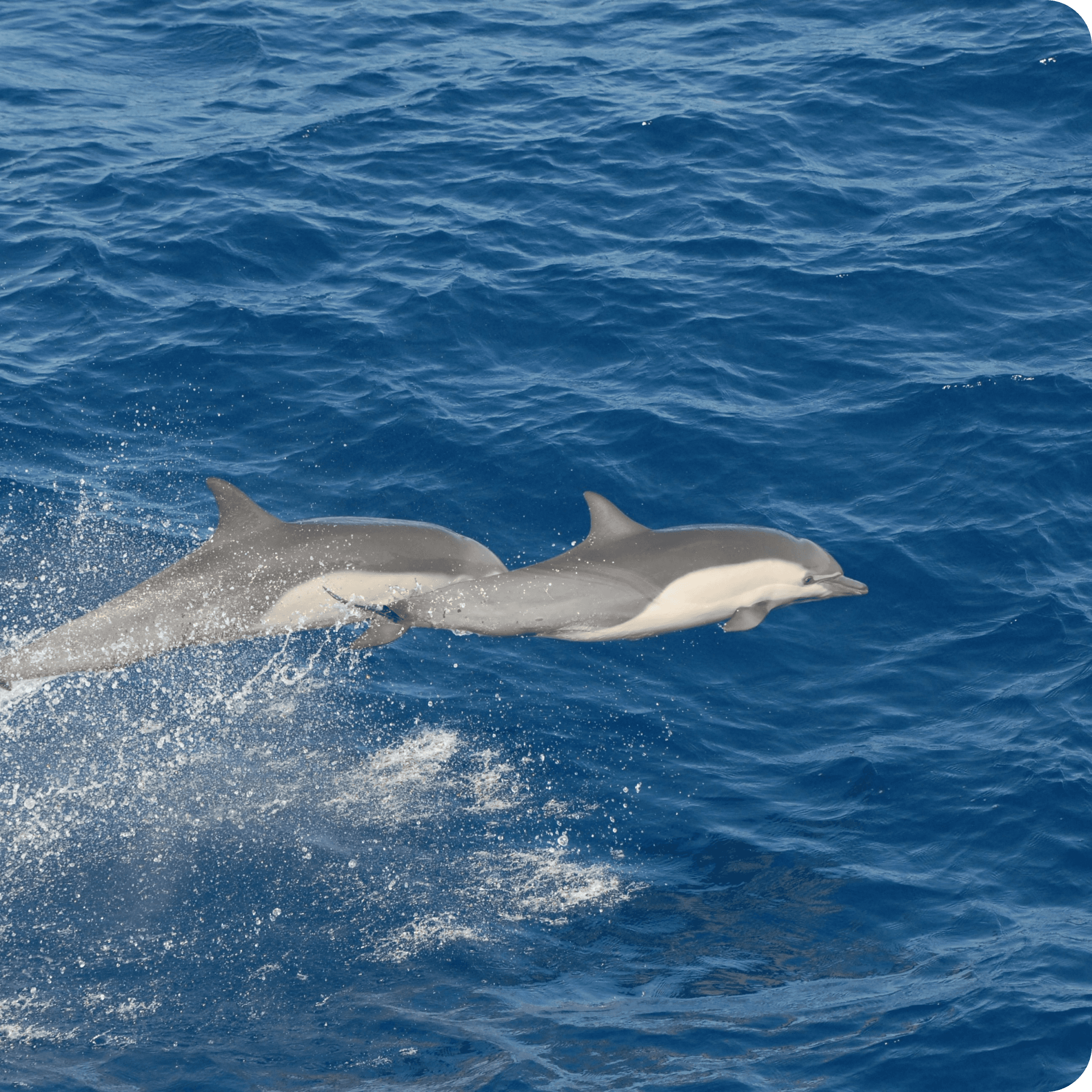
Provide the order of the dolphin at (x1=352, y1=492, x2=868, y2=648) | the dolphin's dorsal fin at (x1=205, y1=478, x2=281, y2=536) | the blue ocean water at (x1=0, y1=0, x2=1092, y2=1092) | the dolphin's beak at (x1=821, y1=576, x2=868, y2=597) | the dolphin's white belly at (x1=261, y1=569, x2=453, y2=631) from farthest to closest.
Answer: the dolphin's beak at (x1=821, y1=576, x2=868, y2=597), the dolphin's dorsal fin at (x1=205, y1=478, x2=281, y2=536), the dolphin's white belly at (x1=261, y1=569, x2=453, y2=631), the blue ocean water at (x1=0, y1=0, x2=1092, y2=1092), the dolphin at (x1=352, y1=492, x2=868, y2=648)

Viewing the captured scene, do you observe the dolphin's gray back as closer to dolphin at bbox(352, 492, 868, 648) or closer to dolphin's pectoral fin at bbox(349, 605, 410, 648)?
dolphin at bbox(352, 492, 868, 648)

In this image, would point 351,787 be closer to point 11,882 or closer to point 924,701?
point 11,882

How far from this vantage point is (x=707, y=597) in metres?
15.2

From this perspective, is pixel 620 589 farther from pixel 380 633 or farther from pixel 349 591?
pixel 349 591

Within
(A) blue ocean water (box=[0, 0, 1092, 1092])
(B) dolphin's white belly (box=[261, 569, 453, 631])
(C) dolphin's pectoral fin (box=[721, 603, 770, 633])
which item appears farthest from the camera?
(C) dolphin's pectoral fin (box=[721, 603, 770, 633])

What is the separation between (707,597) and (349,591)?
3.70m

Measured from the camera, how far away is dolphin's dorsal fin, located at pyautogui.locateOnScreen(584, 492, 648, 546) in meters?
15.1

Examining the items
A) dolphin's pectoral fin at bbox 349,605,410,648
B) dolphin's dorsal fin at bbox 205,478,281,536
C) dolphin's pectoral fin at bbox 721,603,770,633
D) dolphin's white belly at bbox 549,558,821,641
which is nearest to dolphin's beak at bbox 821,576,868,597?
dolphin's white belly at bbox 549,558,821,641

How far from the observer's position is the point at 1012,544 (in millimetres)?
21156

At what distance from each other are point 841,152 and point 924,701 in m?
15.4

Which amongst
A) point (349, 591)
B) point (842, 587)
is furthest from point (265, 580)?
point (842, 587)

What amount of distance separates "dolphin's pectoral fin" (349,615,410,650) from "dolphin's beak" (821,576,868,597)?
190 inches

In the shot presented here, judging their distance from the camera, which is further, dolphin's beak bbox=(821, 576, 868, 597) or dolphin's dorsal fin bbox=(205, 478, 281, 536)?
dolphin's beak bbox=(821, 576, 868, 597)

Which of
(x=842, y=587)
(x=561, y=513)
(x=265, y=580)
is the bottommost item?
(x=561, y=513)
